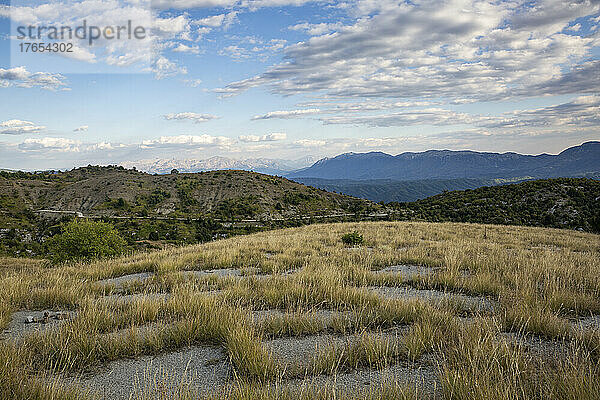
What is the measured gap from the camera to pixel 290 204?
8625cm

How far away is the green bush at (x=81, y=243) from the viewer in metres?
14.4

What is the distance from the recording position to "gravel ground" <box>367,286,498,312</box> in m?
5.91

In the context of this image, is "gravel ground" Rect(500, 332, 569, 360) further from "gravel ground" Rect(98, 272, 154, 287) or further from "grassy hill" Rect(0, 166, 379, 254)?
"grassy hill" Rect(0, 166, 379, 254)

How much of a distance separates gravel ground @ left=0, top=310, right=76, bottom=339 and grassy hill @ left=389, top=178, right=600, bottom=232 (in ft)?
144

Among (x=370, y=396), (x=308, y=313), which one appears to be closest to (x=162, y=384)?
(x=370, y=396)

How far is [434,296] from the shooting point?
659 cm

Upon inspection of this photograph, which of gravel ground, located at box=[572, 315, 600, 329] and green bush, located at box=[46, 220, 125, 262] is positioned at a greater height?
gravel ground, located at box=[572, 315, 600, 329]

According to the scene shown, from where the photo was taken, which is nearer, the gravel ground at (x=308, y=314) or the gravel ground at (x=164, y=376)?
the gravel ground at (x=164, y=376)

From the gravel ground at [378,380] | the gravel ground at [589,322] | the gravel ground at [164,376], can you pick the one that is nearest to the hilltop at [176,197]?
the gravel ground at [589,322]

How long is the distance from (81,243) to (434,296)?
564 inches

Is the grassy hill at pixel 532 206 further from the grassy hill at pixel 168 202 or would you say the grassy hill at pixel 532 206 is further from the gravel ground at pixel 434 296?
the gravel ground at pixel 434 296

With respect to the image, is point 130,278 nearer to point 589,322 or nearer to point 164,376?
point 164,376

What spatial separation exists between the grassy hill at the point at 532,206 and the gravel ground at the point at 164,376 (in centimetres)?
4342

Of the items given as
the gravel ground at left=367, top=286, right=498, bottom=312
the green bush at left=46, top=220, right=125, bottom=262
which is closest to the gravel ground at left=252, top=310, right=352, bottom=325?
the gravel ground at left=367, top=286, right=498, bottom=312
